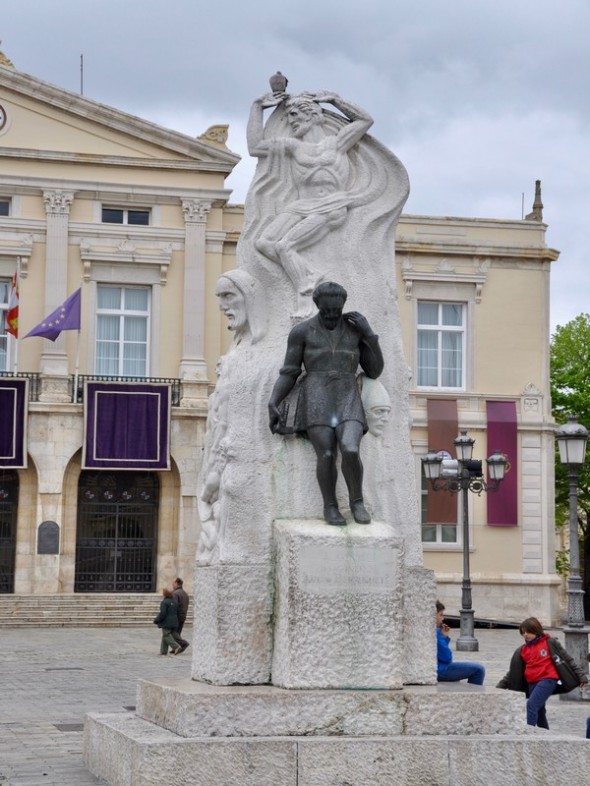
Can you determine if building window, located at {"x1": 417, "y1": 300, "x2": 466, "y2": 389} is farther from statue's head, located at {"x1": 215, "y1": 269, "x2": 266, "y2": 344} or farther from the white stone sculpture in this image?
statue's head, located at {"x1": 215, "y1": 269, "x2": 266, "y2": 344}

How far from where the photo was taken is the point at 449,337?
40.3 m

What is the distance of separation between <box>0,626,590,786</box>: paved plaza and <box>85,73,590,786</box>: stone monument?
141cm

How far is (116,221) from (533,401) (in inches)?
523

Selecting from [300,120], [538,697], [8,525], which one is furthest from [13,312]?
[300,120]

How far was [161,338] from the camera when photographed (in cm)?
3834

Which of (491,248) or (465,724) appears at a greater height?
(491,248)

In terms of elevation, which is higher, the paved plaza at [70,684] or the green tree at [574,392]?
the green tree at [574,392]

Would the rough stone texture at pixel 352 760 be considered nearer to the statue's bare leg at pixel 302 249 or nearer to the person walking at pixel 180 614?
the statue's bare leg at pixel 302 249

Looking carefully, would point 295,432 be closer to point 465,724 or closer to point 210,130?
point 465,724

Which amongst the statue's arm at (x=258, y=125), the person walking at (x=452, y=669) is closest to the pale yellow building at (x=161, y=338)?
the person walking at (x=452, y=669)

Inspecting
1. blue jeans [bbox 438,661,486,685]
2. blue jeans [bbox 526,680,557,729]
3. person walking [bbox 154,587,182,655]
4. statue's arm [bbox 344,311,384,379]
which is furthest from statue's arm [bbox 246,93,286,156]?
person walking [bbox 154,587,182,655]

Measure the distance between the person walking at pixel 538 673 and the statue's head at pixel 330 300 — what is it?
431 centimetres

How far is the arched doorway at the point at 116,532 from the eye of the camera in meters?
36.5

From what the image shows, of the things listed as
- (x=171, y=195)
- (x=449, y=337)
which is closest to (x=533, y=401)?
(x=449, y=337)
